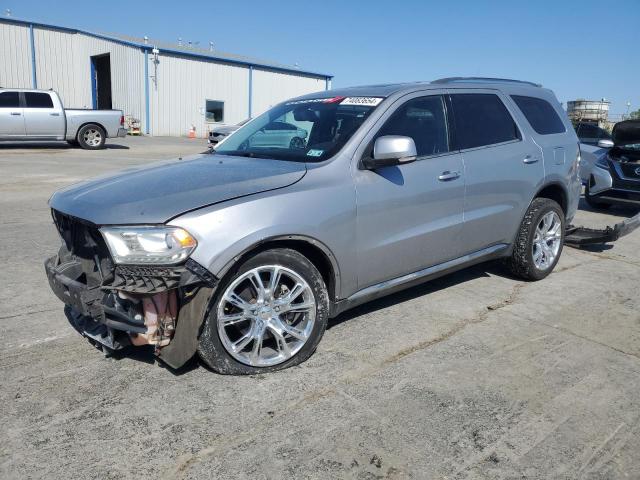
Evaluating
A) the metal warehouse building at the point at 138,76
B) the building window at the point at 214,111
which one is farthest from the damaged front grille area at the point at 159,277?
the building window at the point at 214,111

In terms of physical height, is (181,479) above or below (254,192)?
below

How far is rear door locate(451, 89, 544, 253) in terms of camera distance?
447 centimetres

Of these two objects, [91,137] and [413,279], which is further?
[91,137]

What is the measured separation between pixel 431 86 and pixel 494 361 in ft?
7.17

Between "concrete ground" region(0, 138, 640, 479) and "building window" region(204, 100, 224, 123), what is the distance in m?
28.6

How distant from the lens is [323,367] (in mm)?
3451

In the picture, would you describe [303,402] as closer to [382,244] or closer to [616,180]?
[382,244]

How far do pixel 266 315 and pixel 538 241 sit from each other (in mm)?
3216

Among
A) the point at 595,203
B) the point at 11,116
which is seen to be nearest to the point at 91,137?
the point at 11,116

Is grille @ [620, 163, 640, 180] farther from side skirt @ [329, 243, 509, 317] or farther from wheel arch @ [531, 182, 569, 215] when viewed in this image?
side skirt @ [329, 243, 509, 317]

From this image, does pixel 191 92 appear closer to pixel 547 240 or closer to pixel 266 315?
pixel 547 240

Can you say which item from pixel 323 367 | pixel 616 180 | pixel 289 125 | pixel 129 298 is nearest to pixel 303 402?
pixel 323 367

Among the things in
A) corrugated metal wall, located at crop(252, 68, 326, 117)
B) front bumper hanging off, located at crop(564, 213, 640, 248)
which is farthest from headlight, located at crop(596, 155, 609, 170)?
corrugated metal wall, located at crop(252, 68, 326, 117)

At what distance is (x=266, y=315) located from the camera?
328 cm
